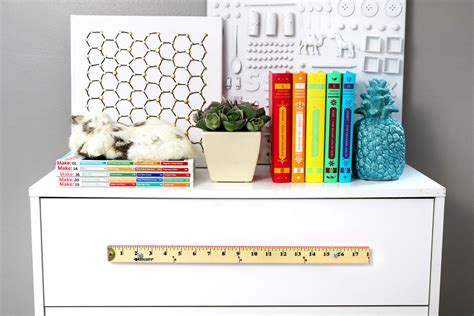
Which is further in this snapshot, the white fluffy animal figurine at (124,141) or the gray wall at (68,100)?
the gray wall at (68,100)

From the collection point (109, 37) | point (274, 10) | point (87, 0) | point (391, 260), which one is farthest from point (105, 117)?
point (391, 260)

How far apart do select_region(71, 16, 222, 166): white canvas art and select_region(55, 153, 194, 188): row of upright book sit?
224mm

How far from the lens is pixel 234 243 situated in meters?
1.23

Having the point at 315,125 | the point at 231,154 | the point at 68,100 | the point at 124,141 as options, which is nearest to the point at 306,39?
the point at 315,125

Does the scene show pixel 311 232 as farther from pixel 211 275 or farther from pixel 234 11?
pixel 234 11

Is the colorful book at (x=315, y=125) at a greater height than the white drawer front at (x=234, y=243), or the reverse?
the colorful book at (x=315, y=125)

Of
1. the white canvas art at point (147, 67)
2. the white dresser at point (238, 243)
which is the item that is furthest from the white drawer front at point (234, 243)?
the white canvas art at point (147, 67)

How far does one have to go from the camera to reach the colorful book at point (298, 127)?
129 cm

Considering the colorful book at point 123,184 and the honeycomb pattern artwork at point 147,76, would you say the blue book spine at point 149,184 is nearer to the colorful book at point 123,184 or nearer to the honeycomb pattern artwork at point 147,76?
the colorful book at point 123,184

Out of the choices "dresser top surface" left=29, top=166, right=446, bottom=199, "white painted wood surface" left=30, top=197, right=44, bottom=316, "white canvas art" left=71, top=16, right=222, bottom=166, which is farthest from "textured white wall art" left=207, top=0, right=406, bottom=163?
"white painted wood surface" left=30, top=197, right=44, bottom=316

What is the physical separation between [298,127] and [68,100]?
613 millimetres

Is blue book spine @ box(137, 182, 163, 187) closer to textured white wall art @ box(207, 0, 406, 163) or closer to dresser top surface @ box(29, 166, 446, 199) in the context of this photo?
dresser top surface @ box(29, 166, 446, 199)

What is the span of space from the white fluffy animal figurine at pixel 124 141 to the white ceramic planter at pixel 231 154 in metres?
0.05

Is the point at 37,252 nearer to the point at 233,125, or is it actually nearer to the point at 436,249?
the point at 233,125
